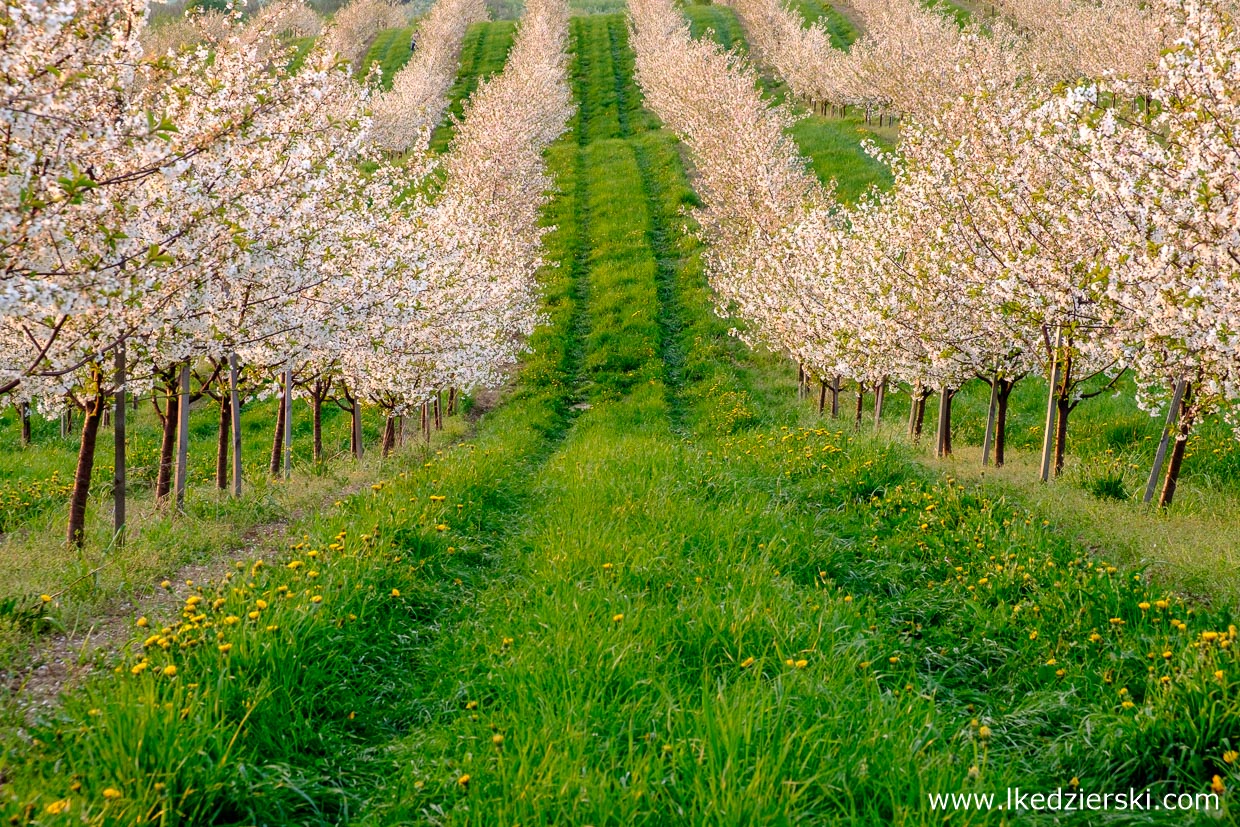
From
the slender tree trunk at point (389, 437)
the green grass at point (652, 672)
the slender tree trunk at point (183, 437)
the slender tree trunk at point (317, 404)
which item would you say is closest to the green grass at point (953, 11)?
the slender tree trunk at point (389, 437)

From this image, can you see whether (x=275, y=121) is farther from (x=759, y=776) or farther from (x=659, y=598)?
(x=759, y=776)

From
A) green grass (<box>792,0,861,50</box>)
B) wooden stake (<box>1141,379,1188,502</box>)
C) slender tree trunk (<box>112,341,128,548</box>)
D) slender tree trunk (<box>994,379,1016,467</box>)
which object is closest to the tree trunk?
wooden stake (<box>1141,379,1188,502</box>)

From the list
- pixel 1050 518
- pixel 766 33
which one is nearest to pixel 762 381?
pixel 1050 518

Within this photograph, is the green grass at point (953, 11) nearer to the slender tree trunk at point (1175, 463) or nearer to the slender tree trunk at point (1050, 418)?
the slender tree trunk at point (1050, 418)

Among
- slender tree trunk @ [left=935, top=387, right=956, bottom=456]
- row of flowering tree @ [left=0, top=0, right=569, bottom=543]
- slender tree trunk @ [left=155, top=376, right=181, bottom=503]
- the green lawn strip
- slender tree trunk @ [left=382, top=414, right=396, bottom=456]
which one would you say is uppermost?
the green lawn strip

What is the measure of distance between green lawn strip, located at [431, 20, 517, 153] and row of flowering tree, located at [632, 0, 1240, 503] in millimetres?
44715

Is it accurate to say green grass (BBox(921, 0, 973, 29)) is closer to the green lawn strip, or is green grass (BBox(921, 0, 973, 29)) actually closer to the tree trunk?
the green lawn strip

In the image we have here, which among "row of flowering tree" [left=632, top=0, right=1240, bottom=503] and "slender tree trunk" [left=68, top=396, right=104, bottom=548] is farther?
"slender tree trunk" [left=68, top=396, right=104, bottom=548]

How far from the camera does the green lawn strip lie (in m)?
58.3

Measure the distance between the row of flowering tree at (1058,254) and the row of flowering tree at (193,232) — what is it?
26.6 feet

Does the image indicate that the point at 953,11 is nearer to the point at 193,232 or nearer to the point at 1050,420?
the point at 1050,420

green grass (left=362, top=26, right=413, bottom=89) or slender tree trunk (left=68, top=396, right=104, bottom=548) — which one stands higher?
green grass (left=362, top=26, right=413, bottom=89)

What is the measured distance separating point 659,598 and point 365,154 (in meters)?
8.28

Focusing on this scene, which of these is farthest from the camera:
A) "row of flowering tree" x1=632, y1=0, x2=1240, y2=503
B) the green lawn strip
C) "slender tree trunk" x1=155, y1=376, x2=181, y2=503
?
the green lawn strip
